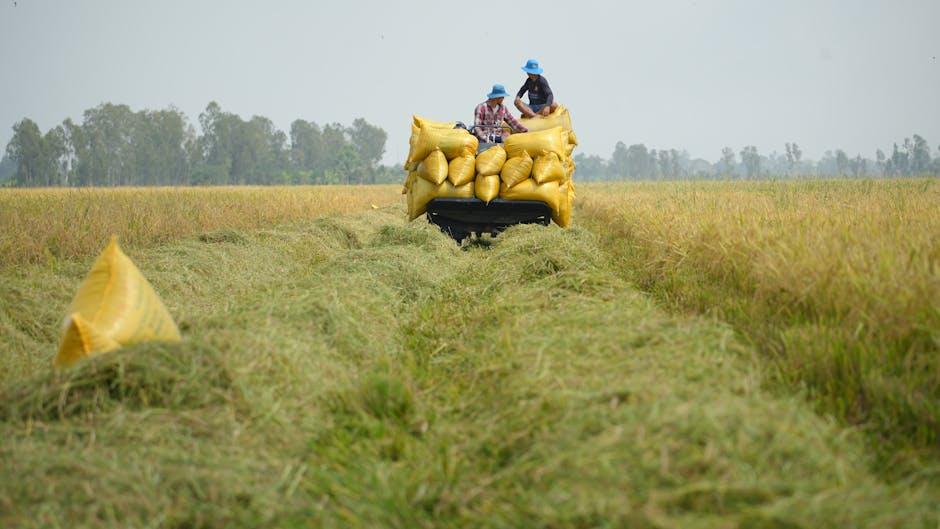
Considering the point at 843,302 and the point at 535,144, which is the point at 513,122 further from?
the point at 843,302

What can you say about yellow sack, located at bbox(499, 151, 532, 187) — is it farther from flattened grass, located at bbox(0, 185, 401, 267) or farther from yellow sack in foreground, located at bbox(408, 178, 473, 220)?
flattened grass, located at bbox(0, 185, 401, 267)

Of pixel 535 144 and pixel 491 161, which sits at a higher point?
pixel 535 144

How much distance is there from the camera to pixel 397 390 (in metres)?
2.87

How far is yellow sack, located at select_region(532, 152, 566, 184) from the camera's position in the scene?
291 inches

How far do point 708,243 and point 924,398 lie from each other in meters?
2.72

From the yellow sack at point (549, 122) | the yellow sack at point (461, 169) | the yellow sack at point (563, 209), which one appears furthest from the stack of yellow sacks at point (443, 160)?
the yellow sack at point (549, 122)

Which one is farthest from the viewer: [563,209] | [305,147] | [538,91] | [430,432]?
[305,147]

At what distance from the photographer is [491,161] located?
742 centimetres

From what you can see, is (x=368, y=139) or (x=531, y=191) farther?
(x=368, y=139)

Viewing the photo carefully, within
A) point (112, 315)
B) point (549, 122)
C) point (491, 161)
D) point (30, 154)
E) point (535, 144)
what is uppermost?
point (30, 154)

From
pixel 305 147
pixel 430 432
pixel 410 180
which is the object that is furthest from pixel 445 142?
pixel 305 147

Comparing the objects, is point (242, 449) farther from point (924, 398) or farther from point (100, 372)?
point (924, 398)

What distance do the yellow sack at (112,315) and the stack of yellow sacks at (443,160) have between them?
4.57 meters

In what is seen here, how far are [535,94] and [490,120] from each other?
113cm
